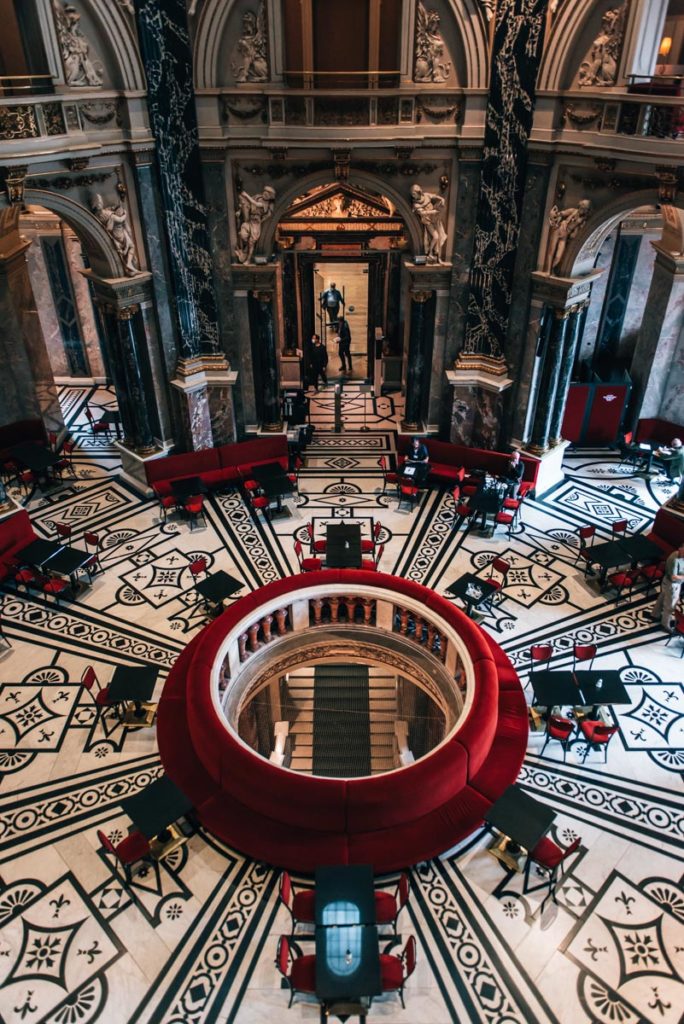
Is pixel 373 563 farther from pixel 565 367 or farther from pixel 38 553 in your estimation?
pixel 565 367

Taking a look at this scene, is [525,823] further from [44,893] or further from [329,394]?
[329,394]

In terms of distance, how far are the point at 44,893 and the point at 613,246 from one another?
16540 millimetres

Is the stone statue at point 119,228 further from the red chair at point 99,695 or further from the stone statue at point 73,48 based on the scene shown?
the red chair at point 99,695

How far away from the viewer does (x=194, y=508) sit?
14.2m

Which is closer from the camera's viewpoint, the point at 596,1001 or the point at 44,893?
the point at 596,1001

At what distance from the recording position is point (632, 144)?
1163 centimetres

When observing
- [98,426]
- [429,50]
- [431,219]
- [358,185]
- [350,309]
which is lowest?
[350,309]

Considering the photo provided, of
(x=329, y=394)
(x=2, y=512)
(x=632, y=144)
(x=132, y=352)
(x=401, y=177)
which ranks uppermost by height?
(x=632, y=144)

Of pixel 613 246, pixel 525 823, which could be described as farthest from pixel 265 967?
pixel 613 246

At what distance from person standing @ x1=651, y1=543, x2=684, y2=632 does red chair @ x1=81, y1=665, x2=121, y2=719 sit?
26.9 feet

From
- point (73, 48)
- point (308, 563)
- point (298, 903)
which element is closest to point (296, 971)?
point (298, 903)

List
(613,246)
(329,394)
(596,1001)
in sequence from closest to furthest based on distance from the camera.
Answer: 1. (596,1001)
2. (613,246)
3. (329,394)

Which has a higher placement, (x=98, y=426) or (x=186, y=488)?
(x=186, y=488)

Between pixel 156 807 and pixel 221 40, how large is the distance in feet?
39.7
